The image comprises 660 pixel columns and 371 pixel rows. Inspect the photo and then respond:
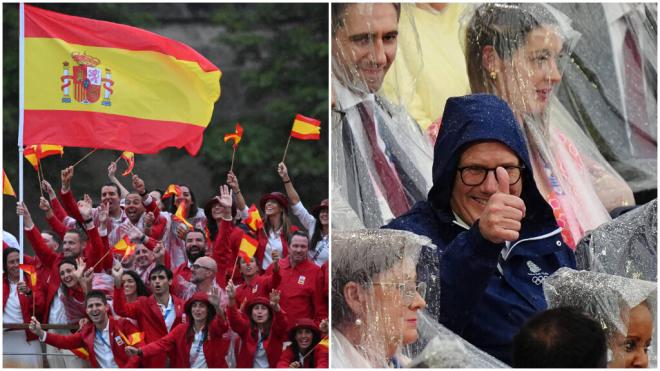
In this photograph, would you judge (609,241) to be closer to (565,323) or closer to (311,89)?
(565,323)

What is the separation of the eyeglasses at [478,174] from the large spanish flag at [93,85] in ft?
11.9

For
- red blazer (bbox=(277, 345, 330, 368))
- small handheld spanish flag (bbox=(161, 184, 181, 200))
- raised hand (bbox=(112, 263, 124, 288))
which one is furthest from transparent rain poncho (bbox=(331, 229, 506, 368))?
small handheld spanish flag (bbox=(161, 184, 181, 200))

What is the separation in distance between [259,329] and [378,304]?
3461 mm

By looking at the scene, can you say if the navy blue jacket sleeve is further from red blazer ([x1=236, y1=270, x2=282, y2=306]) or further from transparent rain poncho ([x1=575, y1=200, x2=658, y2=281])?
red blazer ([x1=236, y1=270, x2=282, y2=306])

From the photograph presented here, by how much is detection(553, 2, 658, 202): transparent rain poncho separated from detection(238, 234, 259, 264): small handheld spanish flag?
7.12 ft

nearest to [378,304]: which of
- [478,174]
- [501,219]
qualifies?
[501,219]

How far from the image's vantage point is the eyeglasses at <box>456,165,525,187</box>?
4.47m

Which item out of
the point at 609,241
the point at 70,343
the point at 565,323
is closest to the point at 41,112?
the point at 70,343

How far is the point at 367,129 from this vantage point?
540 centimetres

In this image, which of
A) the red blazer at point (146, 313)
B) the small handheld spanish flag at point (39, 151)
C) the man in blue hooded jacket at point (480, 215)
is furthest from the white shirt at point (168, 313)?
the man in blue hooded jacket at point (480, 215)

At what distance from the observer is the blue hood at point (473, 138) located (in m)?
4.48

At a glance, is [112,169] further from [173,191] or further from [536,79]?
[536,79]

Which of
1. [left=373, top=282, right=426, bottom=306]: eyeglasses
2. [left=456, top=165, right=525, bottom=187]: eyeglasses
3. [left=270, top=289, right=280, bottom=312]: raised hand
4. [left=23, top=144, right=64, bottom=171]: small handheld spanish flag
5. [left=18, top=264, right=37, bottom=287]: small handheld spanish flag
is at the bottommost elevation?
[left=270, top=289, right=280, bottom=312]: raised hand

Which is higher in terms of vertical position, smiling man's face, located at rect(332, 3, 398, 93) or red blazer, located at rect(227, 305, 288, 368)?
smiling man's face, located at rect(332, 3, 398, 93)
